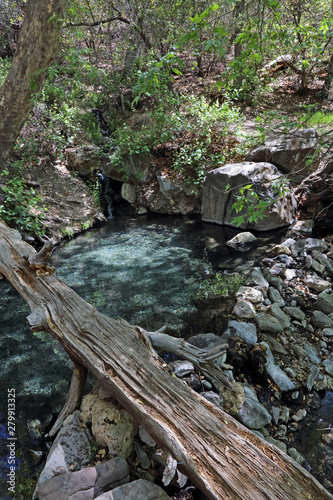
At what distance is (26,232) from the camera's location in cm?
710

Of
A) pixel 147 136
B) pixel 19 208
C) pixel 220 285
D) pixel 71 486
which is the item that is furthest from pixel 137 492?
pixel 147 136

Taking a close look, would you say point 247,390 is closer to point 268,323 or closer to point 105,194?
point 268,323

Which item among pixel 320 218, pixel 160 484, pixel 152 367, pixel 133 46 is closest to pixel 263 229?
pixel 320 218

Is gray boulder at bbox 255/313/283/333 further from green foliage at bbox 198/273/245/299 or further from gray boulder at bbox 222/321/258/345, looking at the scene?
green foliage at bbox 198/273/245/299

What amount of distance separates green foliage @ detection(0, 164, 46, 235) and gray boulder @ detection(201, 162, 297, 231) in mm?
4298

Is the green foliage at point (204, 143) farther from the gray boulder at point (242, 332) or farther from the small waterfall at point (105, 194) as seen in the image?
the gray boulder at point (242, 332)

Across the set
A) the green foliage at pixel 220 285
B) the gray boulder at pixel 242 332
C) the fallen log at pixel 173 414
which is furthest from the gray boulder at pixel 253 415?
the green foliage at pixel 220 285

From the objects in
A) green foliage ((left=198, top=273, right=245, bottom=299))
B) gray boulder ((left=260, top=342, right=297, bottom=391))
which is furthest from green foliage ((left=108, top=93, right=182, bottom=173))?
gray boulder ((left=260, top=342, right=297, bottom=391))

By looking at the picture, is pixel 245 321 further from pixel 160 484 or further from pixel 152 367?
pixel 160 484

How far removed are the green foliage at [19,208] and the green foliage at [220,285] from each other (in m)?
4.34

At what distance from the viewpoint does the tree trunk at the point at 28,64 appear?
19.7ft

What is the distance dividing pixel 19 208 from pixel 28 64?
313 cm

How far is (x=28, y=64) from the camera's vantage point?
651 centimetres

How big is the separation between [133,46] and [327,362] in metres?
12.2
